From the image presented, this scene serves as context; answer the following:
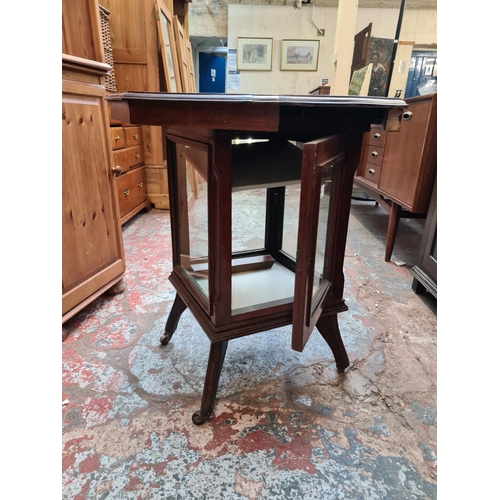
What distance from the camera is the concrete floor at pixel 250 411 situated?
80cm

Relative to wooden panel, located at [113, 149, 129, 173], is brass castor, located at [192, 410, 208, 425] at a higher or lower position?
lower

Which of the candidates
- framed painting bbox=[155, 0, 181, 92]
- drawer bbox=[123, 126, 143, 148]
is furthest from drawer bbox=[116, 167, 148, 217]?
framed painting bbox=[155, 0, 181, 92]

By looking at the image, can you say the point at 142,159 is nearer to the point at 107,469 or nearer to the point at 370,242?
the point at 370,242

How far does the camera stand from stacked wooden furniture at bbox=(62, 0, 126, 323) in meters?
1.24

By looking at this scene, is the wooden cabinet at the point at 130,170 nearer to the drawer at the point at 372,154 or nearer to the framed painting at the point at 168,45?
the framed painting at the point at 168,45

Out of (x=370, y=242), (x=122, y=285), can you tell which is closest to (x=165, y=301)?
(x=122, y=285)

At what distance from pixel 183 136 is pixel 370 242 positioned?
6.24 ft

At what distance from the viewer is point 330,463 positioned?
33.1 inches

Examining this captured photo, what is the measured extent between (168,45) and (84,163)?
84.0 inches

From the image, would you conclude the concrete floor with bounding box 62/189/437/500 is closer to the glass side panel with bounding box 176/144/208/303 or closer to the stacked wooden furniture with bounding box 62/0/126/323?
the stacked wooden furniture with bounding box 62/0/126/323

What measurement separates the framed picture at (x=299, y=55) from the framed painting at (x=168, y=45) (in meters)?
3.00

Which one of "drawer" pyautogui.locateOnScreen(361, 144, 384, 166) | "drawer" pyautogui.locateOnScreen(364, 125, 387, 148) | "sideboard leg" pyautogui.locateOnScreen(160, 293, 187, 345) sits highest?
"drawer" pyautogui.locateOnScreen(364, 125, 387, 148)

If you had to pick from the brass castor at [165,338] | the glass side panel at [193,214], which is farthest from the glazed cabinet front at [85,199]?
the glass side panel at [193,214]

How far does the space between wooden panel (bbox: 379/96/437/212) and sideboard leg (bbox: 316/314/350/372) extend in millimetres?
973
